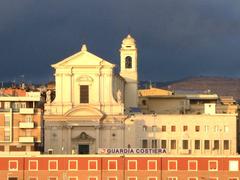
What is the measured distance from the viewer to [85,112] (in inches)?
5536

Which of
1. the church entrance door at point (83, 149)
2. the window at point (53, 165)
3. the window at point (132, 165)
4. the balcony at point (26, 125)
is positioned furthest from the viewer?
the balcony at point (26, 125)

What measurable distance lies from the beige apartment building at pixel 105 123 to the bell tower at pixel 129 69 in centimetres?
999

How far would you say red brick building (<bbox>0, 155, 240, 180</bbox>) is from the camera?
4872 inches

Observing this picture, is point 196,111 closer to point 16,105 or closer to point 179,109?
point 179,109

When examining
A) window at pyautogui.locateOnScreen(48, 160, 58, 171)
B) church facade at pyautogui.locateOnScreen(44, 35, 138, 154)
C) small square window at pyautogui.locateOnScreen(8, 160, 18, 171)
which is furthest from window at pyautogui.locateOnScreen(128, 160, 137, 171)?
church facade at pyautogui.locateOnScreen(44, 35, 138, 154)

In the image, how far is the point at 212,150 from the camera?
462ft

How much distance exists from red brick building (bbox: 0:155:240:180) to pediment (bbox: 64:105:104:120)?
51.5ft

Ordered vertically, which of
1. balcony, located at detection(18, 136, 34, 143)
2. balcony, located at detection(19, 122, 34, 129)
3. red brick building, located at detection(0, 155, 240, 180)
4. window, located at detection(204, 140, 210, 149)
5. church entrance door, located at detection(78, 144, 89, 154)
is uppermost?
balcony, located at detection(19, 122, 34, 129)

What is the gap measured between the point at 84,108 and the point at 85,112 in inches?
17.5

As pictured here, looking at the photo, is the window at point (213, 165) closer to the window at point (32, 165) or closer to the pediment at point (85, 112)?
the window at point (32, 165)

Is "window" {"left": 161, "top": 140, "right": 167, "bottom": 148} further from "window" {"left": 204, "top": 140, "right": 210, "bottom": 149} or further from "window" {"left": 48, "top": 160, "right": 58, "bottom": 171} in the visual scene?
"window" {"left": 48, "top": 160, "right": 58, "bottom": 171}

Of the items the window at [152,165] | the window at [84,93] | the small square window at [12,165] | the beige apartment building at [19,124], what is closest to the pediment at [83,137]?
the window at [84,93]

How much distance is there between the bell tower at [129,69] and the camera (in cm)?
15350

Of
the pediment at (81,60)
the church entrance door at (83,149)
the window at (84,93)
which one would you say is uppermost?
the pediment at (81,60)
